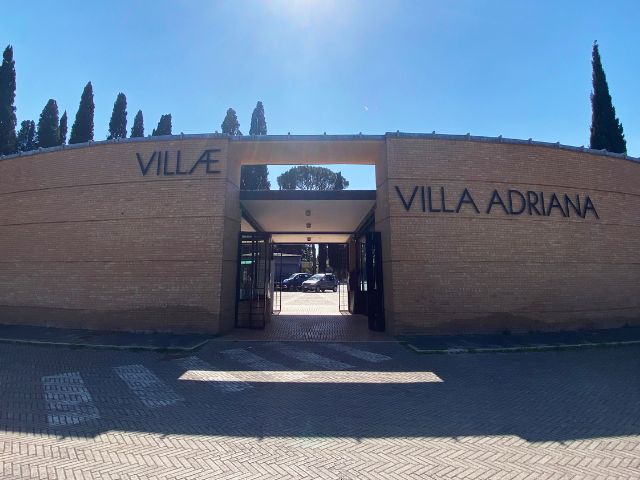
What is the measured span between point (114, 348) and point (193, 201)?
4.79 m

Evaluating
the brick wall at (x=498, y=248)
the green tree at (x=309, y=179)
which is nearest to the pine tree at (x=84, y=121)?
the green tree at (x=309, y=179)

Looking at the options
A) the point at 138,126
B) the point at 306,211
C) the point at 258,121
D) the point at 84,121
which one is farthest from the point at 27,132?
the point at 306,211

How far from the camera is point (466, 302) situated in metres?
10.4

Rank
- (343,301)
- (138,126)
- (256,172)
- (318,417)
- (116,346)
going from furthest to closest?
(256,172) < (138,126) < (343,301) < (116,346) < (318,417)

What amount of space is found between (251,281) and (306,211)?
3.68 metres

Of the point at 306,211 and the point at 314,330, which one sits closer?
the point at 314,330

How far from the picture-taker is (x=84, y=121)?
110 feet

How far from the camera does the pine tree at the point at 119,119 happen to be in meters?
35.5

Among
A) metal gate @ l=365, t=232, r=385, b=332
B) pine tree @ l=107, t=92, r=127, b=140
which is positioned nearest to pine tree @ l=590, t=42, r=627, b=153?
metal gate @ l=365, t=232, r=385, b=332

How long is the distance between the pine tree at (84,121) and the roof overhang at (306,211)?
27.1 meters

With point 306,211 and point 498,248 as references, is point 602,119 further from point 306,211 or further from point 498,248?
point 306,211

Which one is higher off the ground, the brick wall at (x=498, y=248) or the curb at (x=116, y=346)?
→ the brick wall at (x=498, y=248)

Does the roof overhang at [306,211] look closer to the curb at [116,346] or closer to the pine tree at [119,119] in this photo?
the curb at [116,346]

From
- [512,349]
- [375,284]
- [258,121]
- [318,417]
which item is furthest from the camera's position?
[258,121]
